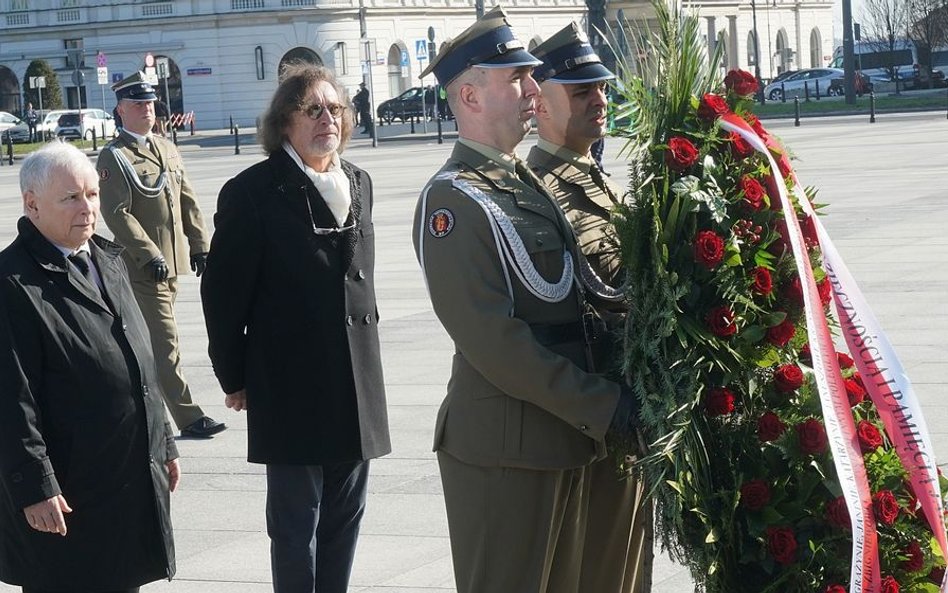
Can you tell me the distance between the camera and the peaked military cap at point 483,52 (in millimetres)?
3803

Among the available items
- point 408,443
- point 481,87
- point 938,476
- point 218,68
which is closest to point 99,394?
point 481,87

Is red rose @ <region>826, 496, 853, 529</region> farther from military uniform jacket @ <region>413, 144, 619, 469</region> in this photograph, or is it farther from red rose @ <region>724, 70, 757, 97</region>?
red rose @ <region>724, 70, 757, 97</region>

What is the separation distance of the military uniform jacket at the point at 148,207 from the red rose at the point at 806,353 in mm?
4704

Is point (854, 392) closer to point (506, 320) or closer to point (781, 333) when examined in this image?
point (781, 333)

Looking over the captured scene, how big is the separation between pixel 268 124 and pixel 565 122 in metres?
1.03

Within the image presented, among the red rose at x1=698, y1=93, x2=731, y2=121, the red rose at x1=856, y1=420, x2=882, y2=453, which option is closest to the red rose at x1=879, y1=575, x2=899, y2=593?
the red rose at x1=856, y1=420, x2=882, y2=453

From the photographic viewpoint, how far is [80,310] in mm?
4090

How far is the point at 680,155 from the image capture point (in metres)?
3.66

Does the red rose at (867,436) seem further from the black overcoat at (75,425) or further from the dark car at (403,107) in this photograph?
the dark car at (403,107)

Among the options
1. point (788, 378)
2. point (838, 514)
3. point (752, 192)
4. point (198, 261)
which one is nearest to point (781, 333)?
point (788, 378)

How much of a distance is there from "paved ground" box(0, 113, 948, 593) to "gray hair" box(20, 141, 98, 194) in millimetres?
1530

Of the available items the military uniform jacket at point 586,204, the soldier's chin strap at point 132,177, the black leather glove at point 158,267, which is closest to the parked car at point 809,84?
the soldier's chin strap at point 132,177

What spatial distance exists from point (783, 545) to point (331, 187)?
1.97 metres

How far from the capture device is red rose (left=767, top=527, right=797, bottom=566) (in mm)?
3564
